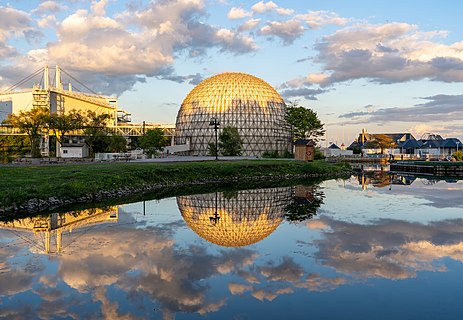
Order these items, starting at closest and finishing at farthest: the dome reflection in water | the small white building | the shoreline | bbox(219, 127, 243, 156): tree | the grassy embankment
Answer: the dome reflection in water < the shoreline < the grassy embankment < the small white building < bbox(219, 127, 243, 156): tree

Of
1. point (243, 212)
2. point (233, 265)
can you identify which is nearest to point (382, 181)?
point (243, 212)

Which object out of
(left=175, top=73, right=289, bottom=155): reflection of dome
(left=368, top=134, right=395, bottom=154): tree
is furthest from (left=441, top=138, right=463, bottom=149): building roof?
(left=175, top=73, right=289, bottom=155): reflection of dome

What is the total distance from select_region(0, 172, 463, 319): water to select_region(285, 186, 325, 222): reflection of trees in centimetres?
24

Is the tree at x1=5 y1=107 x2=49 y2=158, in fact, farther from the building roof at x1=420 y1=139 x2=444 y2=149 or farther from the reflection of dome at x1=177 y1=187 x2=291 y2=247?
the building roof at x1=420 y1=139 x2=444 y2=149

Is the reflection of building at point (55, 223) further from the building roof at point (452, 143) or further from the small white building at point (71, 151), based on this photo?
the building roof at point (452, 143)

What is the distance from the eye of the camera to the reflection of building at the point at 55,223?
18.0 m

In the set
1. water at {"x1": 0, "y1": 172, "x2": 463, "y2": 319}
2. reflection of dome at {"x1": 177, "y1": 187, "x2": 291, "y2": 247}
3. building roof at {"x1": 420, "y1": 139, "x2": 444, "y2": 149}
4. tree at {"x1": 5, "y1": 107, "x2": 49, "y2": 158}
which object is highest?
tree at {"x1": 5, "y1": 107, "x2": 49, "y2": 158}

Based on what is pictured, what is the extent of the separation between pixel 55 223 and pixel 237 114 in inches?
3090

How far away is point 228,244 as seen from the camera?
17406mm

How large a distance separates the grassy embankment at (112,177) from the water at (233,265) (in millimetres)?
4532

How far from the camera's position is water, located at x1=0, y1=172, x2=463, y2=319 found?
1081 cm

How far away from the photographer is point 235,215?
24.2 metres

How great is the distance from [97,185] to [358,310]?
25.6 metres

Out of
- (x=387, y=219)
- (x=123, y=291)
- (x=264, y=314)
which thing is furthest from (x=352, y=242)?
(x=123, y=291)
